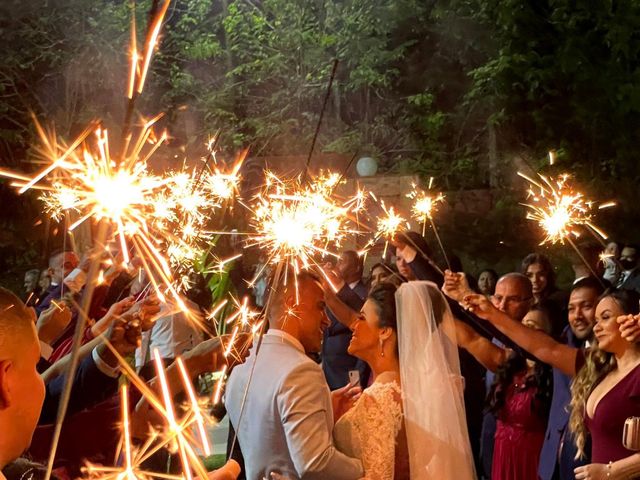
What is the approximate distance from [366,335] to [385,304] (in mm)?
207

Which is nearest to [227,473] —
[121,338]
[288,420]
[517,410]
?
[288,420]

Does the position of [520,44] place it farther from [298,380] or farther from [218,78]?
[298,380]

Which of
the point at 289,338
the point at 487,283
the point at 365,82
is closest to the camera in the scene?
the point at 289,338

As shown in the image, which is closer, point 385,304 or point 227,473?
point 227,473

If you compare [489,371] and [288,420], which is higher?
[489,371]

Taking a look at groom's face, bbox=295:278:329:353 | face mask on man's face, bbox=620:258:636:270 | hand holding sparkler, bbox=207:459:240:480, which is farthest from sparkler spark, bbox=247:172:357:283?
face mask on man's face, bbox=620:258:636:270

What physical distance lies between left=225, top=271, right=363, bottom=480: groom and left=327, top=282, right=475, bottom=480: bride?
9.6 inches

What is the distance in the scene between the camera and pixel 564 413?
5.55m

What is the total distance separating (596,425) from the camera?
485 cm

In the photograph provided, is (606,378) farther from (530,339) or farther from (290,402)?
(290,402)

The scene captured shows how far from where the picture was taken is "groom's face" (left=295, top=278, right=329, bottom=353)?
4605 mm

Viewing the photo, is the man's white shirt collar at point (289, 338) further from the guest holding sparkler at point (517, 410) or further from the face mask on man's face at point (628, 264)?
the face mask on man's face at point (628, 264)

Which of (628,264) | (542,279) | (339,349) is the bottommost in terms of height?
(339,349)

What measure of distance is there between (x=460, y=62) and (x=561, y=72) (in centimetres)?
295
